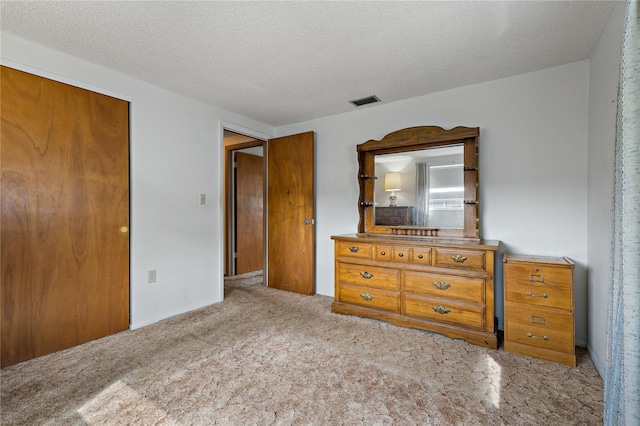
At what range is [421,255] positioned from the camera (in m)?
2.58

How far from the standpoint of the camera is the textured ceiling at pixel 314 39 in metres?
1.75

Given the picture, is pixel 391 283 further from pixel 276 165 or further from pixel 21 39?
pixel 21 39

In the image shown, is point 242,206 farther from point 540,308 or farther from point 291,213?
point 540,308

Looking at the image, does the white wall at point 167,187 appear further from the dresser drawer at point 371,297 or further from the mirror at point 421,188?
the mirror at point 421,188

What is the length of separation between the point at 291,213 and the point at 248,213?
4.42 ft

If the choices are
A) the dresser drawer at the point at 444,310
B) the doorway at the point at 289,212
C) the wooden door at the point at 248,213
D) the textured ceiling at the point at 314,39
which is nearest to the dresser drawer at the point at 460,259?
the dresser drawer at the point at 444,310

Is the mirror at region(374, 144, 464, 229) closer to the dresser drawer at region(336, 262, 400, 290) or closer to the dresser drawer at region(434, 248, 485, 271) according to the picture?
the dresser drawer at region(434, 248, 485, 271)

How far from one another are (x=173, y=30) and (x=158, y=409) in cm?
231

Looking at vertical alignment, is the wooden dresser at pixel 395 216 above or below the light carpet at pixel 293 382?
above

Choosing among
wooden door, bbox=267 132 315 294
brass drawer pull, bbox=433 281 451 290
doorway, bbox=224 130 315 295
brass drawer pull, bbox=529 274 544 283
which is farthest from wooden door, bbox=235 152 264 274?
brass drawer pull, bbox=529 274 544 283

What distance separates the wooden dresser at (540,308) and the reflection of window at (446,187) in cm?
78

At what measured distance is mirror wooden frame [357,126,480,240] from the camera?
2.76 meters

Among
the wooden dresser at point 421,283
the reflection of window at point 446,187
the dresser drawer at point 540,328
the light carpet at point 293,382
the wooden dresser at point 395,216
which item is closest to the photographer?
the light carpet at point 293,382

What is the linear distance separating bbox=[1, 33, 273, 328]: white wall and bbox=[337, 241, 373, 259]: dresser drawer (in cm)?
149
